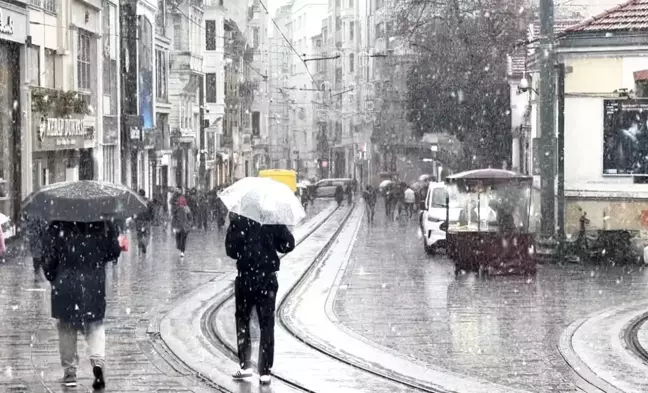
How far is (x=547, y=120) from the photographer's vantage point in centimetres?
2708

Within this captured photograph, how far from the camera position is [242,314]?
1084cm

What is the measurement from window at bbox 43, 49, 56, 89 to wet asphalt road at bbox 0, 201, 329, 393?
10035 millimetres

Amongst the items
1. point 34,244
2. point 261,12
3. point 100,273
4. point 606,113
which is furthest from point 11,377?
point 261,12

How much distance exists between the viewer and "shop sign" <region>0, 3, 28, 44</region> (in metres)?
31.3

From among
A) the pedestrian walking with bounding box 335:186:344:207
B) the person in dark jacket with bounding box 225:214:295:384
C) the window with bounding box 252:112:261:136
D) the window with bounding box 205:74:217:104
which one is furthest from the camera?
the window with bounding box 252:112:261:136

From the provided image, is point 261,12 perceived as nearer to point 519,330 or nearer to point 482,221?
point 482,221

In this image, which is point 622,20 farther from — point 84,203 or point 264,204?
point 84,203

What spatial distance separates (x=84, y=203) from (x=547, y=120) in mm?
17923

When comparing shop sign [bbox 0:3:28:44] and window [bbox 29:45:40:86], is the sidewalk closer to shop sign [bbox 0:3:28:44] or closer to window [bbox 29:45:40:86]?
shop sign [bbox 0:3:28:44]

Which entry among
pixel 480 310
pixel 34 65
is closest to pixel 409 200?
pixel 34 65

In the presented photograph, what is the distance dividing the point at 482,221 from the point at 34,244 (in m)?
9.01

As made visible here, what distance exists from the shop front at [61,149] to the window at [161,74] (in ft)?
47.7

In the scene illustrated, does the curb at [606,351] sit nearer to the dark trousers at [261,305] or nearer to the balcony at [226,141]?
the dark trousers at [261,305]

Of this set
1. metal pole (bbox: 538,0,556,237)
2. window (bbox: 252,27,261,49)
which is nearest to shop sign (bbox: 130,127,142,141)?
metal pole (bbox: 538,0,556,237)
